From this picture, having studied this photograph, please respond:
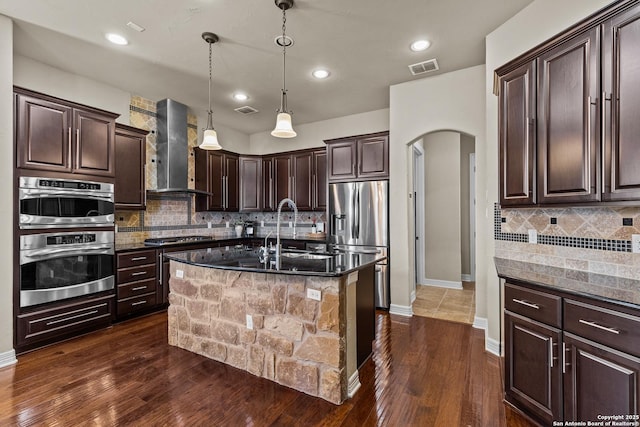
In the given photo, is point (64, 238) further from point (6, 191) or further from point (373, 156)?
point (373, 156)

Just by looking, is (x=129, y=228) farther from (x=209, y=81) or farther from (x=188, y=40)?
(x=188, y=40)

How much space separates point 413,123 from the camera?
3951 millimetres

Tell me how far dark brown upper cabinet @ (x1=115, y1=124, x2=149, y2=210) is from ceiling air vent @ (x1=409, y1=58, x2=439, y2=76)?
3.82 metres

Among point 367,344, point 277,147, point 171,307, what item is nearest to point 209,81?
point 277,147

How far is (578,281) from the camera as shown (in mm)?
1844

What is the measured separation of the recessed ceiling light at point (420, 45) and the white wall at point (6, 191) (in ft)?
12.8

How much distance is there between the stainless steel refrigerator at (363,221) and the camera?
422cm

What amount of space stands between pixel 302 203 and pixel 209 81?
97.9 inches

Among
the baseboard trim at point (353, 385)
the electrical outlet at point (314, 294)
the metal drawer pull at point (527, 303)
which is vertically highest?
the metal drawer pull at point (527, 303)

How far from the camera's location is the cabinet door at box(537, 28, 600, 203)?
187 centimetres

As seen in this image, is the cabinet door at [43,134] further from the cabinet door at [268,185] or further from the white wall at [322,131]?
the white wall at [322,131]

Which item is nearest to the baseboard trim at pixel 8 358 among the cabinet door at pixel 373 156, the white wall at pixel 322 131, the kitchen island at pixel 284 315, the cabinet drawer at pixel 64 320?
the cabinet drawer at pixel 64 320

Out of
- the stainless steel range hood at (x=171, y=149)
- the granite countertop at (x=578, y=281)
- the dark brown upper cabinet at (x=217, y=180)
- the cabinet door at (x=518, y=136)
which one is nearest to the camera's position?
the granite countertop at (x=578, y=281)

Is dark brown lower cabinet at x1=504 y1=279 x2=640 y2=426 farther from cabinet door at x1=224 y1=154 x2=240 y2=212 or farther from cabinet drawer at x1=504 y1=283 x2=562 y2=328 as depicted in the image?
cabinet door at x1=224 y1=154 x2=240 y2=212
